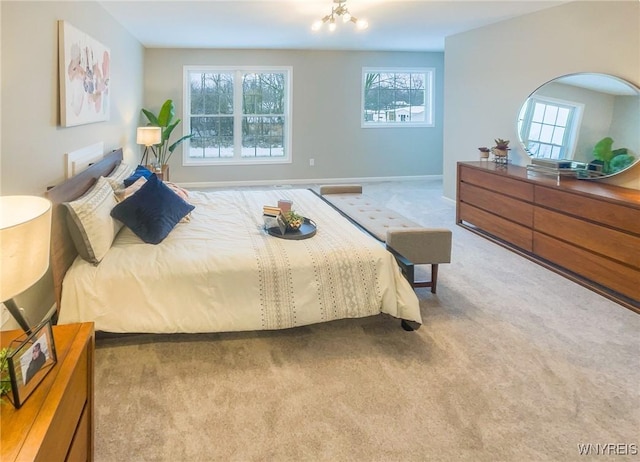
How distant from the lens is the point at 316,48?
7.57 metres

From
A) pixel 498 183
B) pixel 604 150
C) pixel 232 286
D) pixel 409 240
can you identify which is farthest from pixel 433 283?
pixel 604 150

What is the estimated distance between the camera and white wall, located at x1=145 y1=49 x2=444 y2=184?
24.4ft

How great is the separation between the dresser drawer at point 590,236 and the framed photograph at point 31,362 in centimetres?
340

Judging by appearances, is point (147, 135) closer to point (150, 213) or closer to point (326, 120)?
point (150, 213)

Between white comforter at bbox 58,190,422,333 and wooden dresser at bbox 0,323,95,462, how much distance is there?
0.97 m

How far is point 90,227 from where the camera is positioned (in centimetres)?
252

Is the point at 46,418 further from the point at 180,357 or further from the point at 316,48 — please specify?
the point at 316,48

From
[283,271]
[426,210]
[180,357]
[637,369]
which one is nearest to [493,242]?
[426,210]

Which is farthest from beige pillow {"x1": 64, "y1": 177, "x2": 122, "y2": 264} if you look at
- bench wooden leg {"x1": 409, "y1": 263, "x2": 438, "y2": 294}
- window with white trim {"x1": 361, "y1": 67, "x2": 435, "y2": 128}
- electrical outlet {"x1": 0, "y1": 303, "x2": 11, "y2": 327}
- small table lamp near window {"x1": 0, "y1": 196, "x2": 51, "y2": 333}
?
window with white trim {"x1": 361, "y1": 67, "x2": 435, "y2": 128}

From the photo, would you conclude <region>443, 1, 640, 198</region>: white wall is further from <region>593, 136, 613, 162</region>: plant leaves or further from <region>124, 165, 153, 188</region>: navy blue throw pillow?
<region>124, 165, 153, 188</region>: navy blue throw pillow

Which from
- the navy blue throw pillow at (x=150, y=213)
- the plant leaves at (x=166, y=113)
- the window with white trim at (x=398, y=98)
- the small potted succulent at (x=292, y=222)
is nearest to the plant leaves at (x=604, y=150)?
the small potted succulent at (x=292, y=222)

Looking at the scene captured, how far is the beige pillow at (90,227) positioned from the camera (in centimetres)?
248

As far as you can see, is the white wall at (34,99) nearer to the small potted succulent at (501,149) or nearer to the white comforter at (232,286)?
the white comforter at (232,286)

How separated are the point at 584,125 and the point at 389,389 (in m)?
3.25
